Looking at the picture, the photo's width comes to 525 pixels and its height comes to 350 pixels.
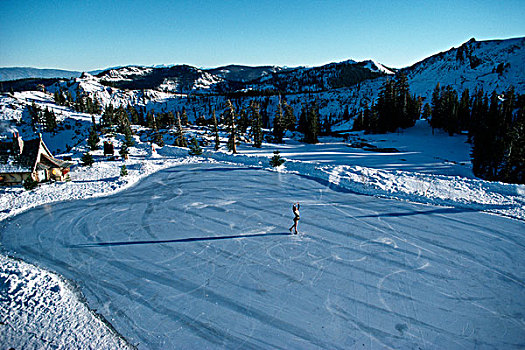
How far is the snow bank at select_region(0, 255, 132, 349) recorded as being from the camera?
7.74m

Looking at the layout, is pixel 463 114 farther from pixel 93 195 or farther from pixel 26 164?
pixel 26 164

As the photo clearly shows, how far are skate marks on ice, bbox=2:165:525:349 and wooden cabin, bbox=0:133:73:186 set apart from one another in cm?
939

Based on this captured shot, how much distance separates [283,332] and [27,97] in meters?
173

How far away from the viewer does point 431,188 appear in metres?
20.8

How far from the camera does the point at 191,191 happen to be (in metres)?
21.8

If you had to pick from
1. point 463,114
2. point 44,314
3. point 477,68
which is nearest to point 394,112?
point 463,114

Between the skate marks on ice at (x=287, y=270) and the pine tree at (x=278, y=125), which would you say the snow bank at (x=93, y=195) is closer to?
the skate marks on ice at (x=287, y=270)

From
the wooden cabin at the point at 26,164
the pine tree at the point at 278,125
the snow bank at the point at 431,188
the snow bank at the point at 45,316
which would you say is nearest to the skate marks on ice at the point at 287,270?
the snow bank at the point at 45,316

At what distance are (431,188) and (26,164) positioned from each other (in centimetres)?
3624

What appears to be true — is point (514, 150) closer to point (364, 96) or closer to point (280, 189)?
point (280, 189)

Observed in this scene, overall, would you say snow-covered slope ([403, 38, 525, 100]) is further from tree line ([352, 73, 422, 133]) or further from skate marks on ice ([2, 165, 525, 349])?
skate marks on ice ([2, 165, 525, 349])

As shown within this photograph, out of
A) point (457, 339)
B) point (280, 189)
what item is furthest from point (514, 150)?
point (457, 339)

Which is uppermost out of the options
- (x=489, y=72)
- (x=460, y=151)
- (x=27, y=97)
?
(x=489, y=72)

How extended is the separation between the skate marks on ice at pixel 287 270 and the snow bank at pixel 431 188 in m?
1.89
